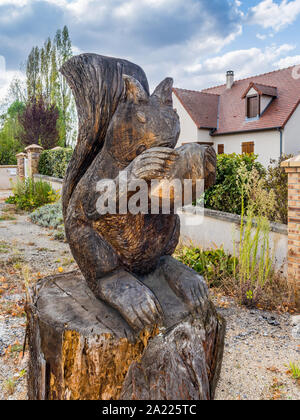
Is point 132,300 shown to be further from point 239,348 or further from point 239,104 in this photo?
point 239,104

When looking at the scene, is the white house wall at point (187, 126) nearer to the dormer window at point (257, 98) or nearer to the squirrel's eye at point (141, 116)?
the dormer window at point (257, 98)

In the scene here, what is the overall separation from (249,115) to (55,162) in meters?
9.48

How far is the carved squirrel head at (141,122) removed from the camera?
1585 millimetres

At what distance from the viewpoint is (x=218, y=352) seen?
75.2 inches

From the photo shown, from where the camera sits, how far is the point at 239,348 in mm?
3318

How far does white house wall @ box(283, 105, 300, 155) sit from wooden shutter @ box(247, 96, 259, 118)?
5.63ft

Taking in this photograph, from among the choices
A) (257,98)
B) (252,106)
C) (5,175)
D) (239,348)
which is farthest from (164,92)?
(5,175)

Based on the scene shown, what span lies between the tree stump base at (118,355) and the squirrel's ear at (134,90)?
1029 millimetres

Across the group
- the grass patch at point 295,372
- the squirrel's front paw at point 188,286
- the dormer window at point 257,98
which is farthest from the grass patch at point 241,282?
the dormer window at point 257,98

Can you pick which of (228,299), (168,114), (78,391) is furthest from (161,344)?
(228,299)

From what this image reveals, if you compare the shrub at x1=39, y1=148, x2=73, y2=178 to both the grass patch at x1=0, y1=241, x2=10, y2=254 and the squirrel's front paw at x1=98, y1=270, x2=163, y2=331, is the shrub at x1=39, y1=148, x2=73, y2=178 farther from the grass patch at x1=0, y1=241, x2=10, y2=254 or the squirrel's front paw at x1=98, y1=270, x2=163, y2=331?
the squirrel's front paw at x1=98, y1=270, x2=163, y2=331

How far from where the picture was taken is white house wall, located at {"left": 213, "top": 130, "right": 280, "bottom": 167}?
15055 millimetres

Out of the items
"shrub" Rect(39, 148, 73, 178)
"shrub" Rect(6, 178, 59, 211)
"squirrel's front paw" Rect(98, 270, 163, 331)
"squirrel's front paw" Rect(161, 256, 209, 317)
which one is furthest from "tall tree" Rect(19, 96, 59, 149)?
"squirrel's front paw" Rect(98, 270, 163, 331)

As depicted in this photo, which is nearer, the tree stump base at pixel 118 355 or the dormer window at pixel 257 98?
the tree stump base at pixel 118 355
